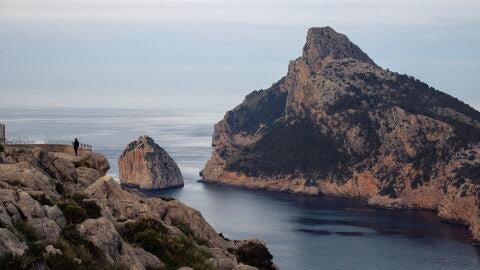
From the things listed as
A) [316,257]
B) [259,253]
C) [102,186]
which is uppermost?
[102,186]

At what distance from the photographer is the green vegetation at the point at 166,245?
3053 centimetres

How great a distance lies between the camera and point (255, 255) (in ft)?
144

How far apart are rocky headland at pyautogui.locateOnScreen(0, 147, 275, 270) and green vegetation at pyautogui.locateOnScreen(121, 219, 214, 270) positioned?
0.03m

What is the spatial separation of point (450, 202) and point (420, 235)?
104ft

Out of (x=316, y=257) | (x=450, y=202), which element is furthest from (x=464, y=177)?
(x=316, y=257)

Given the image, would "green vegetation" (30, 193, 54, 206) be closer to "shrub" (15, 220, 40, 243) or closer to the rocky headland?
the rocky headland

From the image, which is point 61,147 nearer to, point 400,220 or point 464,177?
point 400,220

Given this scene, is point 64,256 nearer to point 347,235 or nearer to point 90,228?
point 90,228

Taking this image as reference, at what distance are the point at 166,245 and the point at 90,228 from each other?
4739mm

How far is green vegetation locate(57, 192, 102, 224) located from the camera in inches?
1144

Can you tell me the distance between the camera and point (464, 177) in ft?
645

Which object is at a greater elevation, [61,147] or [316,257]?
[61,147]

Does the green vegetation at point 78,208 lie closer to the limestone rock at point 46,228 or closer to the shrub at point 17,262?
the limestone rock at point 46,228

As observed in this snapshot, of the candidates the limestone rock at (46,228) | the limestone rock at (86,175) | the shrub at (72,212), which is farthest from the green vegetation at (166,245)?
the limestone rock at (86,175)
